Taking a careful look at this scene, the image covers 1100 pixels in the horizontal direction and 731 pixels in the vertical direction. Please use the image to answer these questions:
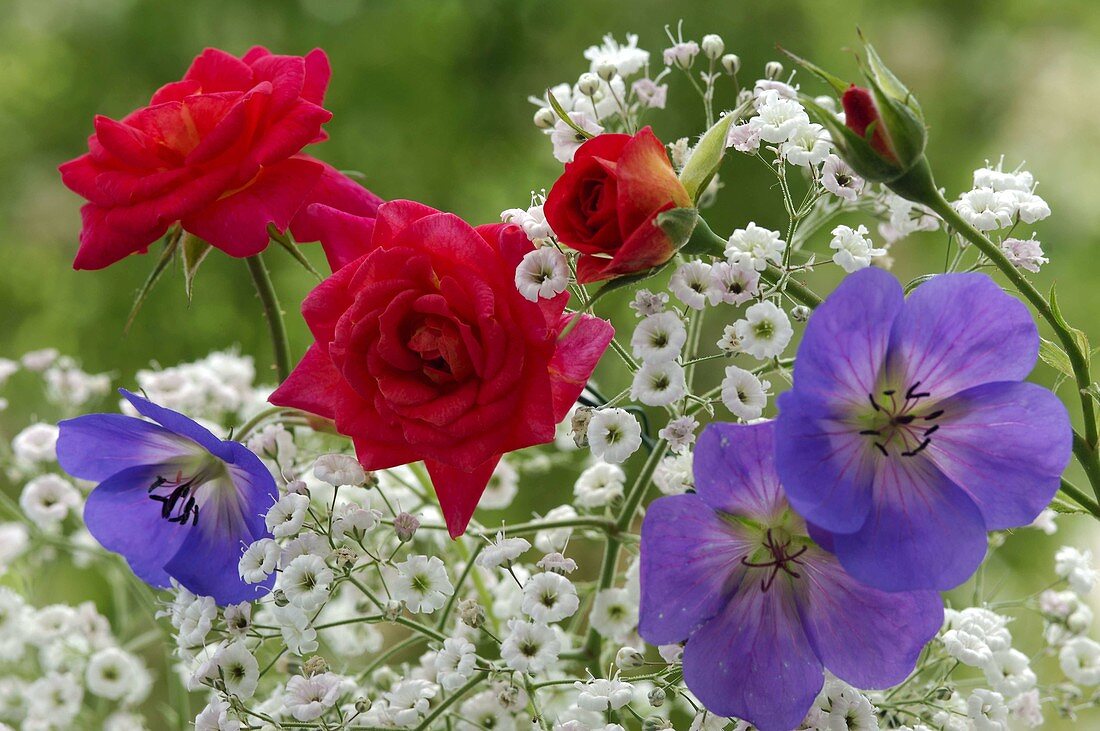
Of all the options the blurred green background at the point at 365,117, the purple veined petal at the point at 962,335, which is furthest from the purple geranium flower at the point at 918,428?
the blurred green background at the point at 365,117

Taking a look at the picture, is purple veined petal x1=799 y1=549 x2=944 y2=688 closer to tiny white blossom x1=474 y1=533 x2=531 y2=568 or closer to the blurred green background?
tiny white blossom x1=474 y1=533 x2=531 y2=568

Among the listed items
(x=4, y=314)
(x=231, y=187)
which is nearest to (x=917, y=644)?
(x=231, y=187)

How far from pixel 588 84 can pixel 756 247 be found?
0.12 m

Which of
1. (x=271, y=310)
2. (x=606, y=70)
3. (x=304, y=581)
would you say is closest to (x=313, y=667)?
(x=304, y=581)

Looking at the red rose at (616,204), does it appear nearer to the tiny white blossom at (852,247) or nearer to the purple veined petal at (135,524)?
the tiny white blossom at (852,247)

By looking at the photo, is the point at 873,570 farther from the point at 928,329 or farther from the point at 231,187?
the point at 231,187

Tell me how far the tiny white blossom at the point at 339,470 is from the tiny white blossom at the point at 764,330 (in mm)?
126

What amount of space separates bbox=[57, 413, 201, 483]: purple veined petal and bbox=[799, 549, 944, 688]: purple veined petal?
23cm

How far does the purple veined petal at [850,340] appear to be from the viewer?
29cm

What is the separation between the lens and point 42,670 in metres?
0.64

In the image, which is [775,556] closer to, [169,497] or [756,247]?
[756,247]

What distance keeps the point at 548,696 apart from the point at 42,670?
333mm

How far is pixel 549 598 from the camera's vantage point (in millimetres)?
330

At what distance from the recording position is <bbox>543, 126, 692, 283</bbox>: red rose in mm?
299
